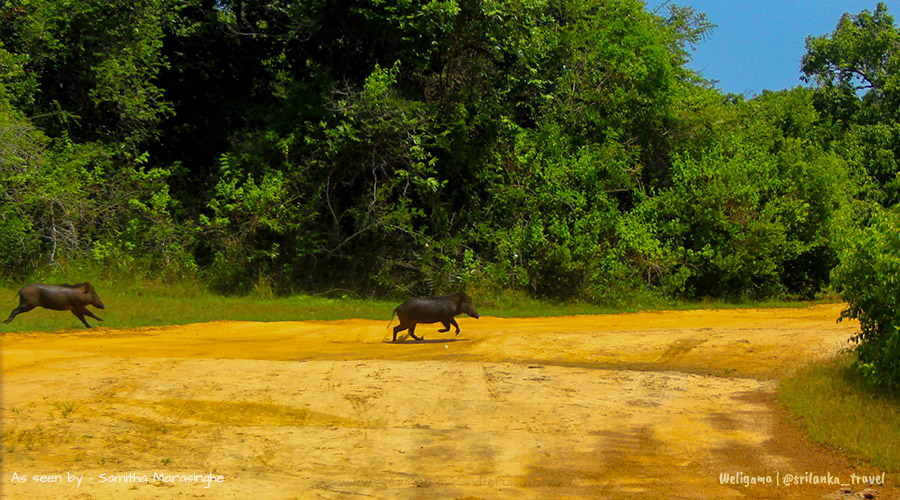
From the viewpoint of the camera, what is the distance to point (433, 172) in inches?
832

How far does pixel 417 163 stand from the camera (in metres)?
20.3

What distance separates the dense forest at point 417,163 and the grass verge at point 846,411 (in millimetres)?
9841

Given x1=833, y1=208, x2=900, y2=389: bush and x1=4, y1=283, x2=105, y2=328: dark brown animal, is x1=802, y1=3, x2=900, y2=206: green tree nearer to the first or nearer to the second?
x1=833, y1=208, x2=900, y2=389: bush

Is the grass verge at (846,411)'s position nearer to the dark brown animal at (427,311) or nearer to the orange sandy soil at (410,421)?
the orange sandy soil at (410,421)

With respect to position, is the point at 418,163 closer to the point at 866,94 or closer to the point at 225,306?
the point at 225,306

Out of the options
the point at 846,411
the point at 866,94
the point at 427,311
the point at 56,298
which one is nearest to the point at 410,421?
the point at 846,411

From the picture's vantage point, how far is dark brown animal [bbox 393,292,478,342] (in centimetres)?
1376

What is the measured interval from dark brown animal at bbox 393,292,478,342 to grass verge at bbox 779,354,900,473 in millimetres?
5268

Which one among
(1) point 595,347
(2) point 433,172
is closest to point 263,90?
(2) point 433,172

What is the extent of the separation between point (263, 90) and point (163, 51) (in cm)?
300

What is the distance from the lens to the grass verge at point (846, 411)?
26.9ft

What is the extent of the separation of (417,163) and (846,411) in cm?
1266

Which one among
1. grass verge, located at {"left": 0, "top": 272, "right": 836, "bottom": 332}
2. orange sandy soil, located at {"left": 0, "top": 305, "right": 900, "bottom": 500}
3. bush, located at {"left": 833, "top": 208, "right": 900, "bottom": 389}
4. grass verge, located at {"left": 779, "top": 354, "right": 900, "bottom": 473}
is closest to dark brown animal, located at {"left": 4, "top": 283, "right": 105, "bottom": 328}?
grass verge, located at {"left": 0, "top": 272, "right": 836, "bottom": 332}

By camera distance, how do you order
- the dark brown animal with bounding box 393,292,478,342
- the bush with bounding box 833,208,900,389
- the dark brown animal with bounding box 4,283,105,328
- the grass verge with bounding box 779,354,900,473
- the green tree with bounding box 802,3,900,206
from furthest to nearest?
the green tree with bounding box 802,3,900,206, the dark brown animal with bounding box 4,283,105,328, the dark brown animal with bounding box 393,292,478,342, the bush with bounding box 833,208,900,389, the grass verge with bounding box 779,354,900,473
